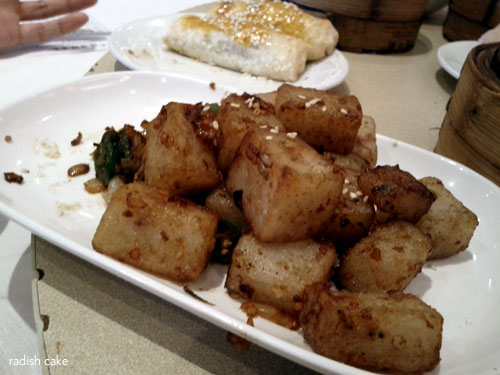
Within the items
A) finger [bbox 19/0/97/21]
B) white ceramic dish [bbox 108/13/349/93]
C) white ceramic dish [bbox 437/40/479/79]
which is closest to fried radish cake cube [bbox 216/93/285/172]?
white ceramic dish [bbox 108/13/349/93]

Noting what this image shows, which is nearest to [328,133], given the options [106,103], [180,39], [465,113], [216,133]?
[216,133]

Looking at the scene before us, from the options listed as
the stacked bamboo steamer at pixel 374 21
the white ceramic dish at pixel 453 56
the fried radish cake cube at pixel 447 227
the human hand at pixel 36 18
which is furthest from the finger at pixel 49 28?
the fried radish cake cube at pixel 447 227

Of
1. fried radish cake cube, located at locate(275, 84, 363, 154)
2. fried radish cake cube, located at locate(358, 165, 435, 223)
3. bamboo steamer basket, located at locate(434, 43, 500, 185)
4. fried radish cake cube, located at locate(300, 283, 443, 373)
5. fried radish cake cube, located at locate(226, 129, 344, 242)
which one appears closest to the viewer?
fried radish cake cube, located at locate(300, 283, 443, 373)

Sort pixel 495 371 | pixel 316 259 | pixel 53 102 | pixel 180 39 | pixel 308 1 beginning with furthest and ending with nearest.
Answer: pixel 308 1 → pixel 180 39 → pixel 53 102 → pixel 316 259 → pixel 495 371

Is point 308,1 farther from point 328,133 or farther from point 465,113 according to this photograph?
point 328,133

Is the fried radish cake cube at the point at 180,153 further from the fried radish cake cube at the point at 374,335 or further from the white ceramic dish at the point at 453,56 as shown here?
the white ceramic dish at the point at 453,56

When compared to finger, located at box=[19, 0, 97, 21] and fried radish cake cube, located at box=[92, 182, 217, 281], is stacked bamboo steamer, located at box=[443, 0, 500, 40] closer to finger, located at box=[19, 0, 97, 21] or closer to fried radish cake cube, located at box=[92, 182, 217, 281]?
finger, located at box=[19, 0, 97, 21]
